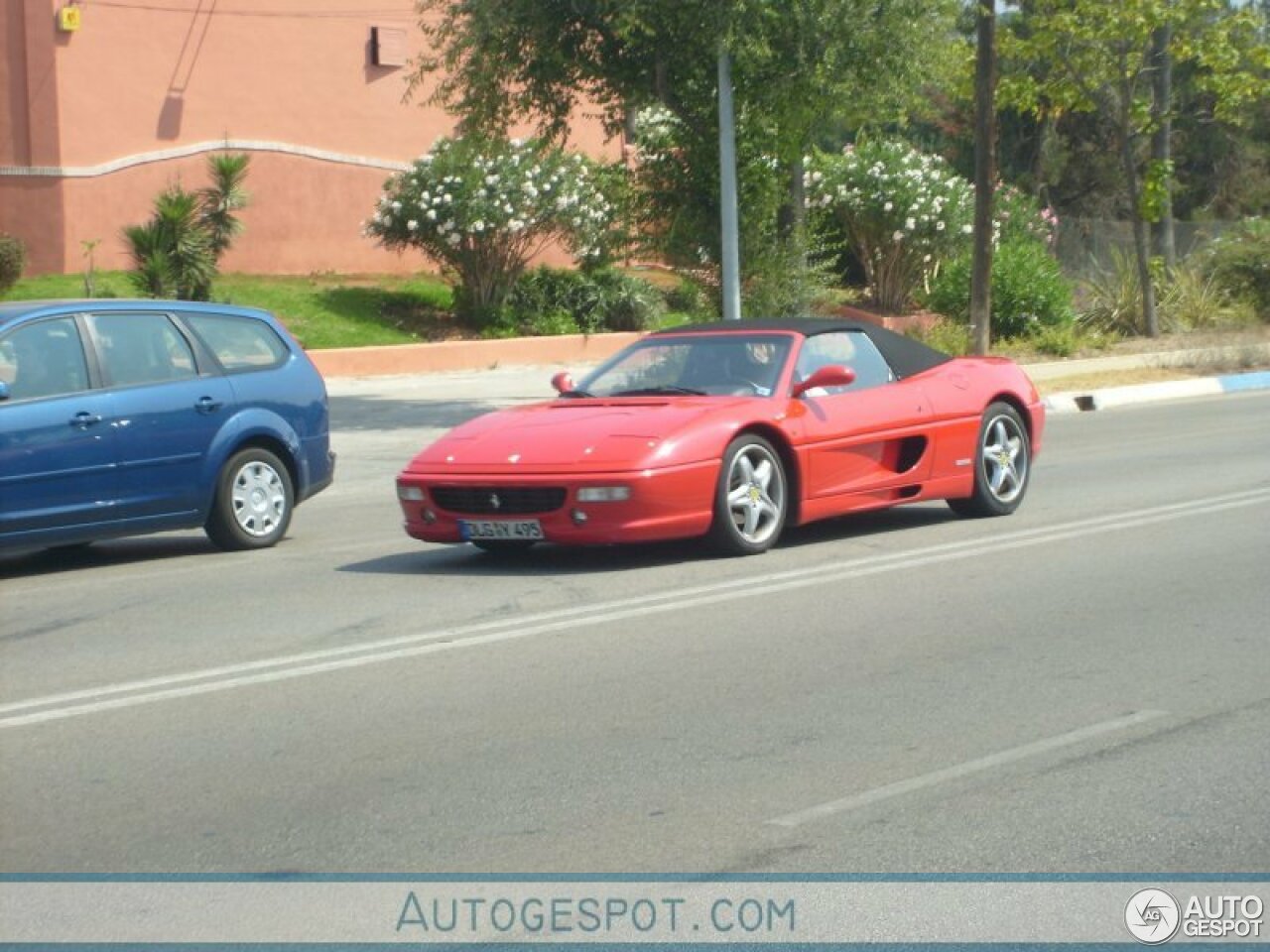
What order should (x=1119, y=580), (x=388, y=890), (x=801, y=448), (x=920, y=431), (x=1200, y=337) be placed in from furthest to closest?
(x=1200, y=337) → (x=920, y=431) → (x=801, y=448) → (x=1119, y=580) → (x=388, y=890)

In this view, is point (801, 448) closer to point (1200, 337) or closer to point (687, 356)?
point (687, 356)

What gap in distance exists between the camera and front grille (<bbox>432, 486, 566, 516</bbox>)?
389 inches

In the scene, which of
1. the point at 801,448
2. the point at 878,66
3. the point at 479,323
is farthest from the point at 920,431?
the point at 479,323

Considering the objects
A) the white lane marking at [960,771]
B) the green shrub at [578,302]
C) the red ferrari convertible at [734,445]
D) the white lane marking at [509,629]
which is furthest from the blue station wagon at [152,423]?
the green shrub at [578,302]

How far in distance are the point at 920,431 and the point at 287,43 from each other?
22.5 m

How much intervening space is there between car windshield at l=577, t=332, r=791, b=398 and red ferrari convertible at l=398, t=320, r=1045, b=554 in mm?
11

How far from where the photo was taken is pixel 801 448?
10.6 meters

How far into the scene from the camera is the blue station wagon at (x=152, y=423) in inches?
424

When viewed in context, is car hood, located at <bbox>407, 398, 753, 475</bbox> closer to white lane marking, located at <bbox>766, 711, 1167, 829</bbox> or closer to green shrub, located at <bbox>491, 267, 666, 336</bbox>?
white lane marking, located at <bbox>766, 711, 1167, 829</bbox>

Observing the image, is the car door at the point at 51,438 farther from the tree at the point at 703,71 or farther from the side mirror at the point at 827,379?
the tree at the point at 703,71

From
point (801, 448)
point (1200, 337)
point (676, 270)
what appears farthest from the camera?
point (1200, 337)

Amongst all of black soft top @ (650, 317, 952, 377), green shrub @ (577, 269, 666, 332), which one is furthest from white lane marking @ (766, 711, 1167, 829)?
green shrub @ (577, 269, 666, 332)

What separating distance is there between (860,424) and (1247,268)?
25083 millimetres

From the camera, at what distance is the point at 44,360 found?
11.0 m
